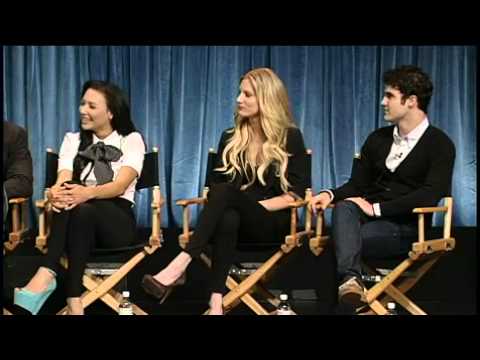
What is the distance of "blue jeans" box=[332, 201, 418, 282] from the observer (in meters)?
3.53

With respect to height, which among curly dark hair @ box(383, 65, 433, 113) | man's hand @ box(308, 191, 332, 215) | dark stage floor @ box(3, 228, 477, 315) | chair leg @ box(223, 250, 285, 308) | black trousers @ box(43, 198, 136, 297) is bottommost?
dark stage floor @ box(3, 228, 477, 315)

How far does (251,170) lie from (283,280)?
88 cm

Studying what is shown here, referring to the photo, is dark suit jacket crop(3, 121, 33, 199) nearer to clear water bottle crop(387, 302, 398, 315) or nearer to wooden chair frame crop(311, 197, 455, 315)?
wooden chair frame crop(311, 197, 455, 315)

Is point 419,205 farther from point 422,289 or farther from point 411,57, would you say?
point 411,57

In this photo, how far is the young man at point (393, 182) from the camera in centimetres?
360

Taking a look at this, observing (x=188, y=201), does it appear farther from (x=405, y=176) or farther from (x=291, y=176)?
(x=405, y=176)

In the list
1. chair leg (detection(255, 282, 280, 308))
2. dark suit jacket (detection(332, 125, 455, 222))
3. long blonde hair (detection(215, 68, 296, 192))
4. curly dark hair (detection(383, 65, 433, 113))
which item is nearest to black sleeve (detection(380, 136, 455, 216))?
dark suit jacket (detection(332, 125, 455, 222))

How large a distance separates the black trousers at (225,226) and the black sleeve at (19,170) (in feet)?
2.84

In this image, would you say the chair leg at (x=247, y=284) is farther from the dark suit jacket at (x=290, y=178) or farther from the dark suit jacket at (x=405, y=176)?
the dark suit jacket at (x=405, y=176)

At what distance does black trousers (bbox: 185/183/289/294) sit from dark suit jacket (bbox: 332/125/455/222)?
40 cm

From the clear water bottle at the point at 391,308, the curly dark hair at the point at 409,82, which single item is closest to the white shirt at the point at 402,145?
the curly dark hair at the point at 409,82

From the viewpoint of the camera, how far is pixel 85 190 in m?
3.70

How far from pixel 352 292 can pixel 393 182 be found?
629 mm
